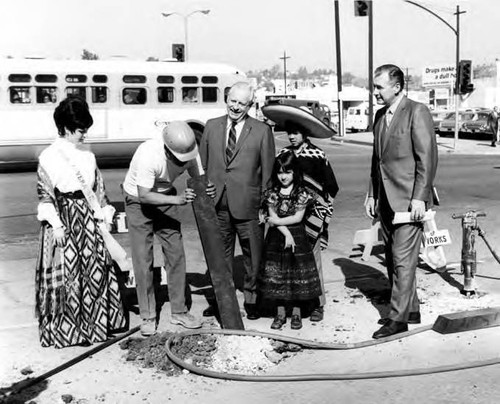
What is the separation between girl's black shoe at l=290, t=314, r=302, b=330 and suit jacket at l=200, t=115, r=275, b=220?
2.83 feet

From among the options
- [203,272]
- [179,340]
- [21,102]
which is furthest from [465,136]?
[179,340]

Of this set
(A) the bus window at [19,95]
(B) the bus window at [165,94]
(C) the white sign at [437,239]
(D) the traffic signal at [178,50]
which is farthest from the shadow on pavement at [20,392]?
(D) the traffic signal at [178,50]

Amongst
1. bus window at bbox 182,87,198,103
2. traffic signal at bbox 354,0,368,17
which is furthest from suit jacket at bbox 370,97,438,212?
traffic signal at bbox 354,0,368,17

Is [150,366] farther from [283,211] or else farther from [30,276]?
[30,276]

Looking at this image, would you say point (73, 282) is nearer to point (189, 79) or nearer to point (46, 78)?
point (46, 78)

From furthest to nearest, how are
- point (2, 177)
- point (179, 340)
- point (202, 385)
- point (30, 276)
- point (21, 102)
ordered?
point (21, 102) → point (2, 177) → point (30, 276) → point (179, 340) → point (202, 385)

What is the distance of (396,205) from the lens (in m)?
5.20

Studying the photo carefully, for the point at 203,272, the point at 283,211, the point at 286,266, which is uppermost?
the point at 283,211

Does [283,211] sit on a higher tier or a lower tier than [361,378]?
higher

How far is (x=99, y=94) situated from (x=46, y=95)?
1.46 meters

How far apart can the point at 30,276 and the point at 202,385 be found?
11.8 feet

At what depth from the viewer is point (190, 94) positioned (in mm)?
20625

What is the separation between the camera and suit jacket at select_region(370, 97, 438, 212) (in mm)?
5023

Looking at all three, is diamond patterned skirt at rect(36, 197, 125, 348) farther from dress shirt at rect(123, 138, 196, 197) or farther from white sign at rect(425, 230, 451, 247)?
white sign at rect(425, 230, 451, 247)
